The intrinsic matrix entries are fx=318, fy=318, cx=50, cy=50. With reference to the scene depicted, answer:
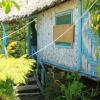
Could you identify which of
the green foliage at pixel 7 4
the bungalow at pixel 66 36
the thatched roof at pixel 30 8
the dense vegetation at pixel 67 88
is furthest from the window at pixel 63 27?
the green foliage at pixel 7 4

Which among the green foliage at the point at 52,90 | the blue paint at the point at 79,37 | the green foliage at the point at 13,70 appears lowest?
the green foliage at the point at 52,90

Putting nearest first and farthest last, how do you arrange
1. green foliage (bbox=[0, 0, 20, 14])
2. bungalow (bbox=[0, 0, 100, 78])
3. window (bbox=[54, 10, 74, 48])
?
green foliage (bbox=[0, 0, 20, 14]) → bungalow (bbox=[0, 0, 100, 78]) → window (bbox=[54, 10, 74, 48])

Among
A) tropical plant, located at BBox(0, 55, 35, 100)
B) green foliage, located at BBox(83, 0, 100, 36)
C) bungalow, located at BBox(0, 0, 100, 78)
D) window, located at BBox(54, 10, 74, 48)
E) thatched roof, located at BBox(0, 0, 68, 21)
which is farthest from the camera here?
thatched roof, located at BBox(0, 0, 68, 21)

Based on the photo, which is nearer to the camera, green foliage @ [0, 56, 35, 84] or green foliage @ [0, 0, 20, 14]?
green foliage @ [0, 0, 20, 14]

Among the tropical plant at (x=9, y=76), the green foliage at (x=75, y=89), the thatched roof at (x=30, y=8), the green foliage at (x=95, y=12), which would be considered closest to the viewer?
the green foliage at (x=95, y=12)

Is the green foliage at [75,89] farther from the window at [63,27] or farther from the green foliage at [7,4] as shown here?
the green foliage at [7,4]

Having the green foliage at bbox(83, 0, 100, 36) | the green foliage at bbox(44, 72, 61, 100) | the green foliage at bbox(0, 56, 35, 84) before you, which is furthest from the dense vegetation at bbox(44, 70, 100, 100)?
the green foliage at bbox(83, 0, 100, 36)

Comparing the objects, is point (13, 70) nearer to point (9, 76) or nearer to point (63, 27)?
point (9, 76)

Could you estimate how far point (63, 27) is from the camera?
9.13 metres

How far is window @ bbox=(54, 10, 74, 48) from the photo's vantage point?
8672 mm

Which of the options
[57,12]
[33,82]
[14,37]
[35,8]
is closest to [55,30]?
[57,12]

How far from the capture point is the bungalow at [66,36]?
747 centimetres

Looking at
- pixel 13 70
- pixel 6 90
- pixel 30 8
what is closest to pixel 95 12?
pixel 13 70

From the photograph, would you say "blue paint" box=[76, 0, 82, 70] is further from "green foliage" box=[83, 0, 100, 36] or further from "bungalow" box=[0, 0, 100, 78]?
"green foliage" box=[83, 0, 100, 36]
